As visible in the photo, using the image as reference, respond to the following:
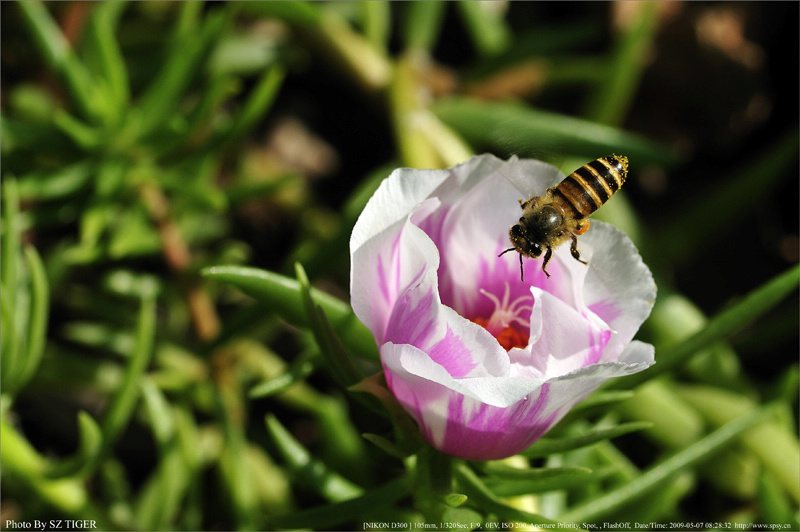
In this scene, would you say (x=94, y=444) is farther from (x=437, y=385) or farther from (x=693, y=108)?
(x=693, y=108)

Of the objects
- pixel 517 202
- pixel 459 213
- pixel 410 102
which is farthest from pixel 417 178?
pixel 410 102

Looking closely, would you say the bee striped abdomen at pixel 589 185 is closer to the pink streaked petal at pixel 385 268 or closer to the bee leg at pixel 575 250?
the bee leg at pixel 575 250

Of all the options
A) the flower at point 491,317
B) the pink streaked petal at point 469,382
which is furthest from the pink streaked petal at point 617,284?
the pink streaked petal at point 469,382

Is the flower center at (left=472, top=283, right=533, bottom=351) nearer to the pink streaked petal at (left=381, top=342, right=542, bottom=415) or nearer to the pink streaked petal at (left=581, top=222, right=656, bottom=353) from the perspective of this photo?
the pink streaked petal at (left=581, top=222, right=656, bottom=353)

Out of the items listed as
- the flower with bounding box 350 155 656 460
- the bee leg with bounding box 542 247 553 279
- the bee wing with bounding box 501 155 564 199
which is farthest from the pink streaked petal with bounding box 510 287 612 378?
the bee wing with bounding box 501 155 564 199

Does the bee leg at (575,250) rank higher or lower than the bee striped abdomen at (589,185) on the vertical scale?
lower

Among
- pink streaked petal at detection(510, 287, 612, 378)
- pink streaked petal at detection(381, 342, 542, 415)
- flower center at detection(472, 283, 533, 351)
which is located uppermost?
flower center at detection(472, 283, 533, 351)

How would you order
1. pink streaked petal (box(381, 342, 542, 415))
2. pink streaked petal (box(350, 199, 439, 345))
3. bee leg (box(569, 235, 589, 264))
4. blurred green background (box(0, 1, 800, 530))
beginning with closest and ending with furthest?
pink streaked petal (box(381, 342, 542, 415)) < pink streaked petal (box(350, 199, 439, 345)) < bee leg (box(569, 235, 589, 264)) < blurred green background (box(0, 1, 800, 530))
